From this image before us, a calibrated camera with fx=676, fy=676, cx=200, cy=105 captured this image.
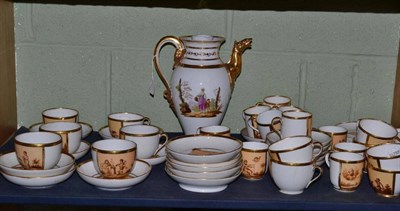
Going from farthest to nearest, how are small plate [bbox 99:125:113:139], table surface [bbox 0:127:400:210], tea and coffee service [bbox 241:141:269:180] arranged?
1. small plate [bbox 99:125:113:139]
2. tea and coffee service [bbox 241:141:269:180]
3. table surface [bbox 0:127:400:210]

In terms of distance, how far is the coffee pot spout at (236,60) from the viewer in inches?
64.4

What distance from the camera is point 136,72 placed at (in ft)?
5.86

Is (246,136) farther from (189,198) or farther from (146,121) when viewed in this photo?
(189,198)

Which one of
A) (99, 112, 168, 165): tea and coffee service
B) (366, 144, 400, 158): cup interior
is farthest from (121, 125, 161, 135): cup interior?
(366, 144, 400, 158): cup interior

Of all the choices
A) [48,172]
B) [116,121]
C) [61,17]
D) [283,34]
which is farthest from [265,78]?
[48,172]

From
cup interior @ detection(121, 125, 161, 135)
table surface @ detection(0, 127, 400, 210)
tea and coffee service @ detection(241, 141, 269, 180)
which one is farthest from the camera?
cup interior @ detection(121, 125, 161, 135)

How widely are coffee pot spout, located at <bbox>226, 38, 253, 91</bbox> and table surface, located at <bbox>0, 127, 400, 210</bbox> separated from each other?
340mm

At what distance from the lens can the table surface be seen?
1.33 metres

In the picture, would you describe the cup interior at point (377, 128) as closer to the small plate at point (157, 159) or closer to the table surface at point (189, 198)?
the table surface at point (189, 198)

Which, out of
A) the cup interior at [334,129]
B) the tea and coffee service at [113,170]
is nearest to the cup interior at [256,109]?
the cup interior at [334,129]

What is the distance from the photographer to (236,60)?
5.41ft

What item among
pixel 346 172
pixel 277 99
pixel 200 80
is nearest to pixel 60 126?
pixel 200 80

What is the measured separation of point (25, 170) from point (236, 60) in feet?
1.92

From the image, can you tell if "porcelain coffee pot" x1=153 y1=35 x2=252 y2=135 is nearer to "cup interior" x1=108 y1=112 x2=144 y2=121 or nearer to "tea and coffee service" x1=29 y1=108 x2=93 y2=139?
"cup interior" x1=108 y1=112 x2=144 y2=121
